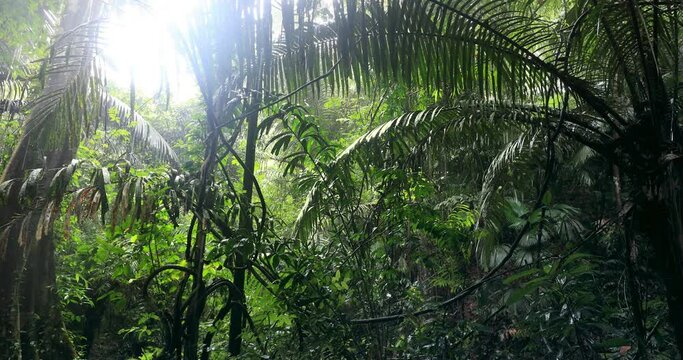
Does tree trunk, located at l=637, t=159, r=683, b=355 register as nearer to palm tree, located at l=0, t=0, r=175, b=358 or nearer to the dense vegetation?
the dense vegetation

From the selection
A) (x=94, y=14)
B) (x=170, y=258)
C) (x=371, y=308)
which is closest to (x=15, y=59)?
(x=94, y=14)

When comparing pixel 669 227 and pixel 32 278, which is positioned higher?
pixel 669 227

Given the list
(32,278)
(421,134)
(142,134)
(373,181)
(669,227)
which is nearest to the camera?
(669,227)

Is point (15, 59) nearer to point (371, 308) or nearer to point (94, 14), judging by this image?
point (94, 14)

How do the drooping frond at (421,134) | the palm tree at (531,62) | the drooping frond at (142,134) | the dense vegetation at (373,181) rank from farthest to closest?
the drooping frond at (142,134)
the drooping frond at (421,134)
the palm tree at (531,62)
the dense vegetation at (373,181)

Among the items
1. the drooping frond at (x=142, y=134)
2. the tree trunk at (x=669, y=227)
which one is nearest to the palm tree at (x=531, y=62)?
the tree trunk at (x=669, y=227)

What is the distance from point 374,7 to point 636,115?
166cm

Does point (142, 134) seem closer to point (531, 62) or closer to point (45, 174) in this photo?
point (45, 174)

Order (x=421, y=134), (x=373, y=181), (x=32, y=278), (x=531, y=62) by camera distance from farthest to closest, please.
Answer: (x=32, y=278) → (x=421, y=134) → (x=373, y=181) → (x=531, y=62)

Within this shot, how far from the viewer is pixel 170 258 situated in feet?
11.2

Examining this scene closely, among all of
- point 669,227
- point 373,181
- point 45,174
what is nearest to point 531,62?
point 669,227

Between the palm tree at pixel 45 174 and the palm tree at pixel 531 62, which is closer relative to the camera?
the palm tree at pixel 531 62

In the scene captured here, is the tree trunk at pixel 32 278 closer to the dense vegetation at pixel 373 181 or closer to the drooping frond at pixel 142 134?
the drooping frond at pixel 142 134

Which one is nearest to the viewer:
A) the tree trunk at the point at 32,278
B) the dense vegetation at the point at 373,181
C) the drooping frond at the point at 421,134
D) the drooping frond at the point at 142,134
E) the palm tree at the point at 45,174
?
the dense vegetation at the point at 373,181
